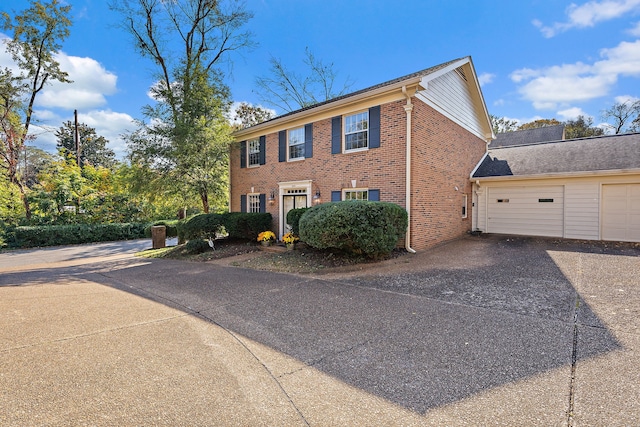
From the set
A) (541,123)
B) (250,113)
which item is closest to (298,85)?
(250,113)

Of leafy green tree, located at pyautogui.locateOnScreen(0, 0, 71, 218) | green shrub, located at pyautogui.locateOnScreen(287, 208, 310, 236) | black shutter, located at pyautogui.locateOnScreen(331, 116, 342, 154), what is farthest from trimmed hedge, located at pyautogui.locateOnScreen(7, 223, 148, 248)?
black shutter, located at pyautogui.locateOnScreen(331, 116, 342, 154)

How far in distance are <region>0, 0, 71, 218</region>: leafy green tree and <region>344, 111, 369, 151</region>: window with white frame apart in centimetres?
1847

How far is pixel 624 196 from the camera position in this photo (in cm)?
1016

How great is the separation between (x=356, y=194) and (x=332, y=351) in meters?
7.34

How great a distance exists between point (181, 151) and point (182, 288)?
25.6 ft

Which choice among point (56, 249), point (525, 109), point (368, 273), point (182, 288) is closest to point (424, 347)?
point (368, 273)

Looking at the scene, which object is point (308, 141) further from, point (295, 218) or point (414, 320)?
point (414, 320)

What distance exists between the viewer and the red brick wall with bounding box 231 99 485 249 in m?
9.22

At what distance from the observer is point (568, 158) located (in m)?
11.7

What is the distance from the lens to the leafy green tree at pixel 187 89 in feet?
42.0

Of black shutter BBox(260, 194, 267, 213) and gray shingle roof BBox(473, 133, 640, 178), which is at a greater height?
gray shingle roof BBox(473, 133, 640, 178)

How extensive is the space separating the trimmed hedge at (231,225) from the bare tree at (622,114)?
3317cm

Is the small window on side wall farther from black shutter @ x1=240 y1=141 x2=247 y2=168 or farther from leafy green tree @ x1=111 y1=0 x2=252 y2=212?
leafy green tree @ x1=111 y1=0 x2=252 y2=212

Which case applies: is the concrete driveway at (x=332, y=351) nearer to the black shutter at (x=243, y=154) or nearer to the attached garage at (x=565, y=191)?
the attached garage at (x=565, y=191)
